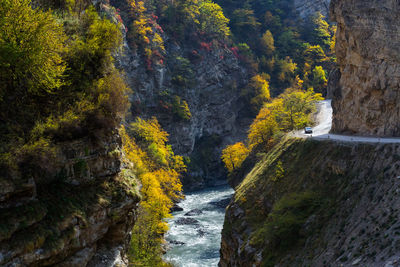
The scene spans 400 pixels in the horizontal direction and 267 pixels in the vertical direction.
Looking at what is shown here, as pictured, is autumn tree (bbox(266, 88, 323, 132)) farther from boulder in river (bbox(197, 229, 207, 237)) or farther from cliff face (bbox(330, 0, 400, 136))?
boulder in river (bbox(197, 229, 207, 237))

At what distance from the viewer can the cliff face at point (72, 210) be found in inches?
505

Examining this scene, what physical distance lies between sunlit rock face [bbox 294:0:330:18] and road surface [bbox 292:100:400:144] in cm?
5788

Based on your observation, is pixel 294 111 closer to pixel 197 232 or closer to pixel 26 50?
pixel 197 232

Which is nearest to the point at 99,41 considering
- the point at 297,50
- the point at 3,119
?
the point at 3,119

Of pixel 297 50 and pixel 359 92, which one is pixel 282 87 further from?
pixel 359 92

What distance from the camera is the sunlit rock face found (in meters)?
106

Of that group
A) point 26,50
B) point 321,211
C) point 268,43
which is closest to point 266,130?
point 321,211

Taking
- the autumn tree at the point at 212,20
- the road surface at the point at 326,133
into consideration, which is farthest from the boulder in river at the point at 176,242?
the autumn tree at the point at 212,20

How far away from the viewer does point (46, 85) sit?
48.9 ft

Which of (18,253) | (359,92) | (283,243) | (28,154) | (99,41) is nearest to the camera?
(18,253)

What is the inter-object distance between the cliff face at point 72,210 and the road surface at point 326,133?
18.2 meters

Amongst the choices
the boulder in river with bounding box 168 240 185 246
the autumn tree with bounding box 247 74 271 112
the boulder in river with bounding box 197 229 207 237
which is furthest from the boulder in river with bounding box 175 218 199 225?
the autumn tree with bounding box 247 74 271 112

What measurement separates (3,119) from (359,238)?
19128 millimetres

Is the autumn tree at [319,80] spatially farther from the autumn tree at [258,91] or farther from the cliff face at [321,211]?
the cliff face at [321,211]
